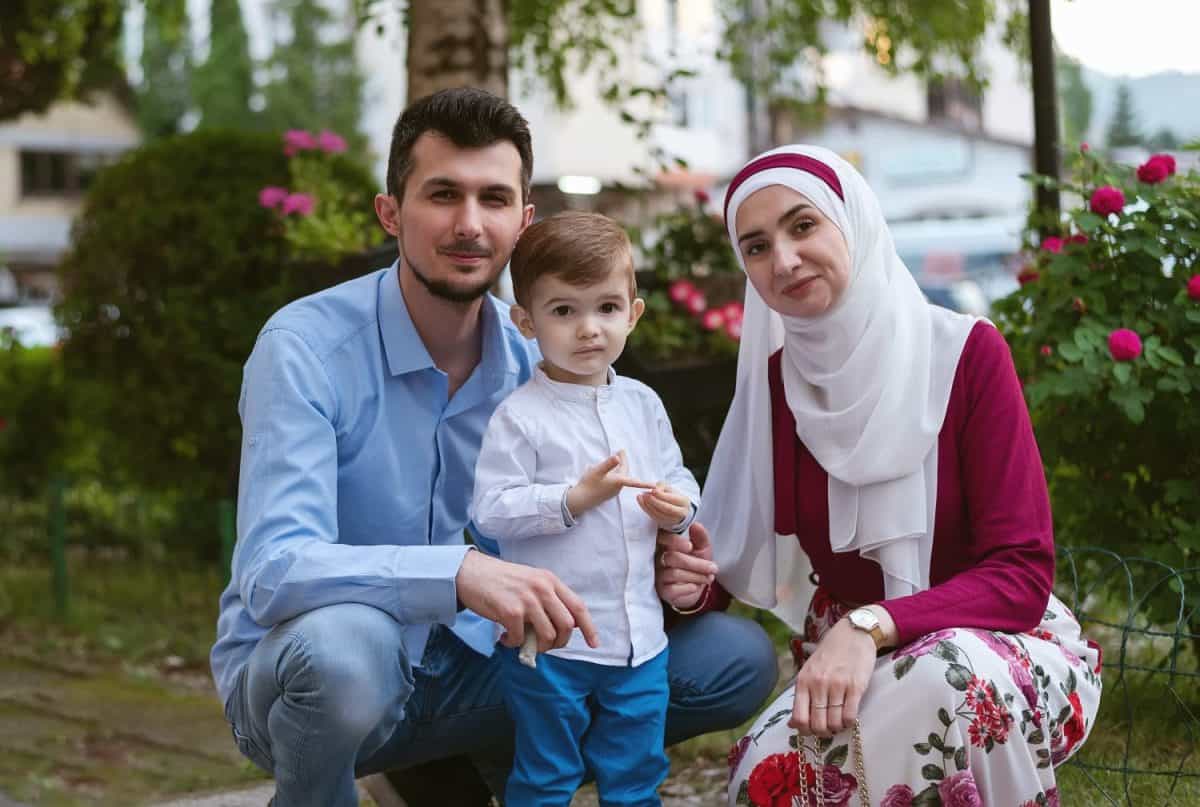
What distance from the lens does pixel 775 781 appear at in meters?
2.38

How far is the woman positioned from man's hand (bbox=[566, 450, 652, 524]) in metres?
0.26

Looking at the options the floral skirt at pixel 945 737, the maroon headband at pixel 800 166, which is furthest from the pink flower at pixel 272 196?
the floral skirt at pixel 945 737

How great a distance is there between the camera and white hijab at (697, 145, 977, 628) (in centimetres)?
243

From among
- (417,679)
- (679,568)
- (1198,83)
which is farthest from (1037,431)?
(1198,83)

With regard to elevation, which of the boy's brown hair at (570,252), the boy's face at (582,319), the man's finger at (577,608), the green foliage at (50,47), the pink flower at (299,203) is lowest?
the man's finger at (577,608)

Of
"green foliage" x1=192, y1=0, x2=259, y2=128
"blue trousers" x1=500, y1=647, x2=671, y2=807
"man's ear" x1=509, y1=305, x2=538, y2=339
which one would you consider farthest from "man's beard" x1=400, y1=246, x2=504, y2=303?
"green foliage" x1=192, y1=0, x2=259, y2=128

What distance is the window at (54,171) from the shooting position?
33781mm

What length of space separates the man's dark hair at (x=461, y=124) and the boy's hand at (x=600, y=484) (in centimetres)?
66

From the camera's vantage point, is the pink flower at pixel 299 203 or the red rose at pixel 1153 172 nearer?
the red rose at pixel 1153 172

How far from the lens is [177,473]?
665 centimetres

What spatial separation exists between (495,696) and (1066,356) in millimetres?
1638

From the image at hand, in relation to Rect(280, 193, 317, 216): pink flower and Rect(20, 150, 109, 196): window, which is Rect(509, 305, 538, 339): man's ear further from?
Rect(20, 150, 109, 196): window

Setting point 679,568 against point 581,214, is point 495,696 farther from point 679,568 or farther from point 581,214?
point 581,214

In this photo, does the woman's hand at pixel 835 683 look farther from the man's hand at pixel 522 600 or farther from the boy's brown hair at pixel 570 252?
the boy's brown hair at pixel 570 252
